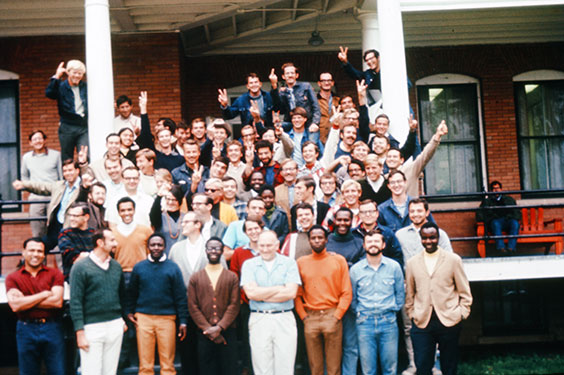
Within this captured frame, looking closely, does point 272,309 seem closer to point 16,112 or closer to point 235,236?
point 235,236

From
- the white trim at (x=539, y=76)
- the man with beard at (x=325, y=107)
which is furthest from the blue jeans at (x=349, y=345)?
the white trim at (x=539, y=76)

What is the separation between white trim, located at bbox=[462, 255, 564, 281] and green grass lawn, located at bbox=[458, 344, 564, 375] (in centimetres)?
316

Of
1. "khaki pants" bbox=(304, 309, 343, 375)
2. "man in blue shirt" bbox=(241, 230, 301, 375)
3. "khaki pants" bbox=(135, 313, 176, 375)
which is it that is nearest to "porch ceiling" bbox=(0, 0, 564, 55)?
"man in blue shirt" bbox=(241, 230, 301, 375)

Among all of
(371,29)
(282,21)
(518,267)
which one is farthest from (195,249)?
(282,21)

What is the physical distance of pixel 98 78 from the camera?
882 cm

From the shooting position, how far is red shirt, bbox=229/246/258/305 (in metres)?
7.01

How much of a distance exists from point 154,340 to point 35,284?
4.64 ft

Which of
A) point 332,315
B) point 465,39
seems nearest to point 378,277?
point 332,315

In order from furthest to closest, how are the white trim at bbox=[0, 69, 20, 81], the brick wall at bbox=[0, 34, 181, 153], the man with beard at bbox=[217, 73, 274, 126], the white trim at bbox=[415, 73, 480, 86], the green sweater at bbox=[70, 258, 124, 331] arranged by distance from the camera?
the white trim at bbox=[415, 73, 480, 86], the white trim at bbox=[0, 69, 20, 81], the brick wall at bbox=[0, 34, 181, 153], the man with beard at bbox=[217, 73, 274, 126], the green sweater at bbox=[70, 258, 124, 331]

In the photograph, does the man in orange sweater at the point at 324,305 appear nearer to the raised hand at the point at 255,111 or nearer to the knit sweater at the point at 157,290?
the knit sweater at the point at 157,290

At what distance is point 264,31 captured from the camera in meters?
11.8

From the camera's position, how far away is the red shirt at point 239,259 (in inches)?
276

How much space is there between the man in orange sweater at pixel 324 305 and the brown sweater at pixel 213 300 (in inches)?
26.8

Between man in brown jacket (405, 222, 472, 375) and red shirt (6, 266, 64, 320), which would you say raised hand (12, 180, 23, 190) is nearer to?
red shirt (6, 266, 64, 320)
